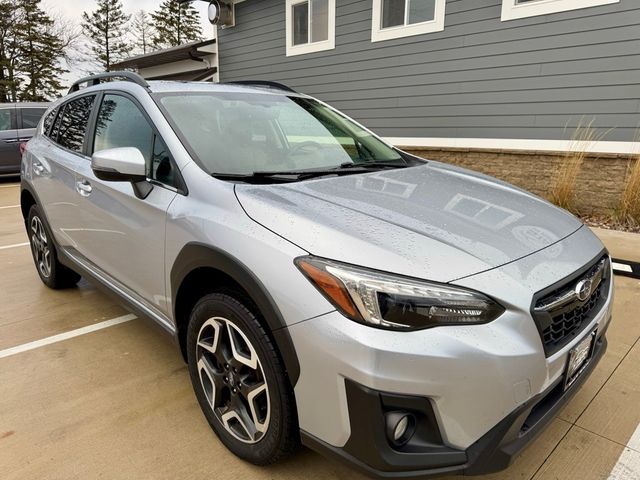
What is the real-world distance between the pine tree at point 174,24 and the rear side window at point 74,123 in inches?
1435

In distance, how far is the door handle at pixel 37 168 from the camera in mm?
3541

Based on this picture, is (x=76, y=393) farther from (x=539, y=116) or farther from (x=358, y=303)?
(x=539, y=116)

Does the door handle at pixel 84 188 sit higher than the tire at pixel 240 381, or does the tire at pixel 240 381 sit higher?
the door handle at pixel 84 188

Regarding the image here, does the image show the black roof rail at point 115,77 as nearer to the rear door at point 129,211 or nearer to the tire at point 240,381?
the rear door at point 129,211

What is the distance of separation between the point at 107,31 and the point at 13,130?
98.8 feet

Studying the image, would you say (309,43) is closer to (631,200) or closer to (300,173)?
(631,200)

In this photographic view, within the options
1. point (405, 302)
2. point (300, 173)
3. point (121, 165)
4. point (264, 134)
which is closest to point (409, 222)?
point (405, 302)

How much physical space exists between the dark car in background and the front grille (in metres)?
11.3

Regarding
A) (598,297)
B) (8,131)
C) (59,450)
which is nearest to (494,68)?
(598,297)

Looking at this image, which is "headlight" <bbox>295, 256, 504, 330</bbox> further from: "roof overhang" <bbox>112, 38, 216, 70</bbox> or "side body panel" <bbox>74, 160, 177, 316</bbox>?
"roof overhang" <bbox>112, 38, 216, 70</bbox>

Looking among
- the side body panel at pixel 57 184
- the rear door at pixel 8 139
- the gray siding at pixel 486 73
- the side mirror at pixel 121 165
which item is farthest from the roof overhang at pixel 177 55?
the side mirror at pixel 121 165

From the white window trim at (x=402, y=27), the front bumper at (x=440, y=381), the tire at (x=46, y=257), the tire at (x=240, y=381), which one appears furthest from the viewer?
the white window trim at (x=402, y=27)

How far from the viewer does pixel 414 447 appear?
1419 mm

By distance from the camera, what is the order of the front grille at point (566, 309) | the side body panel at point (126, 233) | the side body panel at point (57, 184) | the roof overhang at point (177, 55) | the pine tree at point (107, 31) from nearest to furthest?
the front grille at point (566, 309)
the side body panel at point (126, 233)
the side body panel at point (57, 184)
the roof overhang at point (177, 55)
the pine tree at point (107, 31)
